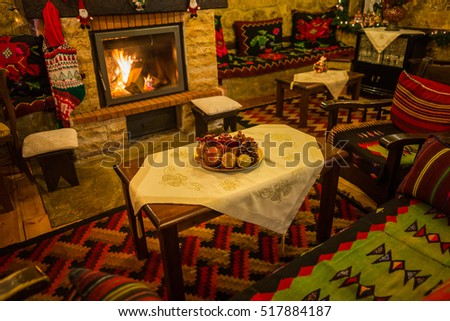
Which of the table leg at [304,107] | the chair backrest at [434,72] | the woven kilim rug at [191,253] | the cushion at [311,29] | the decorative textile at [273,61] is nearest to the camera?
the woven kilim rug at [191,253]

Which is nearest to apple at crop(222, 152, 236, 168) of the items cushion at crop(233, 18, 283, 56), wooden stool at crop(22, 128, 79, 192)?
wooden stool at crop(22, 128, 79, 192)

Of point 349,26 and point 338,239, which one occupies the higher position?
point 349,26

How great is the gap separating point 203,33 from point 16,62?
1.78 m

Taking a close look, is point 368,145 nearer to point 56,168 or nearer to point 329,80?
point 329,80

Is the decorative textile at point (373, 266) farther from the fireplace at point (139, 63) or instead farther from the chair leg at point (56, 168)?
the fireplace at point (139, 63)

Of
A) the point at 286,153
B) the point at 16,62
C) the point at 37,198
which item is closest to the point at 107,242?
the point at 37,198

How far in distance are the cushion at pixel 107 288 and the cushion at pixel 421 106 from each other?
2030 mm

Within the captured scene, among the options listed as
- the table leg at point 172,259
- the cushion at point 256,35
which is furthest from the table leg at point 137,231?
the cushion at point 256,35

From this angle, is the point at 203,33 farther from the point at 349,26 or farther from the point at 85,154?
the point at 349,26

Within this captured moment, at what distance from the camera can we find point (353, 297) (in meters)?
1.17

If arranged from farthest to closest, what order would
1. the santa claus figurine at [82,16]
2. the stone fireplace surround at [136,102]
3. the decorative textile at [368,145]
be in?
the stone fireplace surround at [136,102]
the santa claus figurine at [82,16]
the decorative textile at [368,145]

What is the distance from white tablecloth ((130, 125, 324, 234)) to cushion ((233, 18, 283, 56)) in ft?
11.0

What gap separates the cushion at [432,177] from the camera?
4.97 feet

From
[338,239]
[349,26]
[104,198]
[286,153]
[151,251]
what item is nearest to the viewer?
[338,239]
